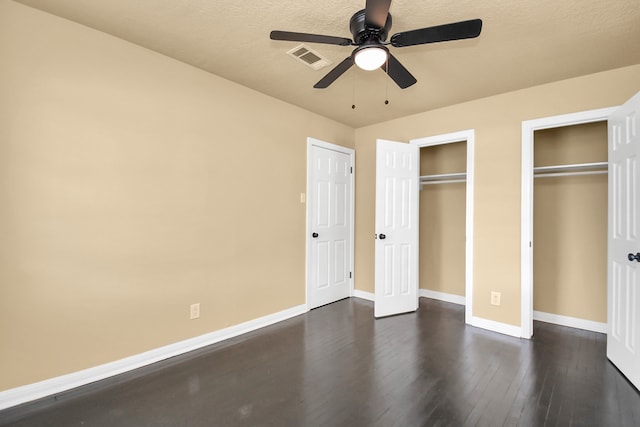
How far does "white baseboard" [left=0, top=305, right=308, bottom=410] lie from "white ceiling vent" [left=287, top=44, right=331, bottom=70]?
258 cm

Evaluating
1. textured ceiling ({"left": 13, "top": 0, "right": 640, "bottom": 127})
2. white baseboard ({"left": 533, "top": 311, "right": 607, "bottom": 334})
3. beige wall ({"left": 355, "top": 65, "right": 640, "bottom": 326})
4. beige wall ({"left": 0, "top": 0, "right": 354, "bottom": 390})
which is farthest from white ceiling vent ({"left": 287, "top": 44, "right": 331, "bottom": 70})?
white baseboard ({"left": 533, "top": 311, "right": 607, "bottom": 334})

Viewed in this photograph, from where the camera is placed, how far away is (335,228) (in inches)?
167

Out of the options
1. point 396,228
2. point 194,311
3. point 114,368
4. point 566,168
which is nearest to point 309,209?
point 396,228

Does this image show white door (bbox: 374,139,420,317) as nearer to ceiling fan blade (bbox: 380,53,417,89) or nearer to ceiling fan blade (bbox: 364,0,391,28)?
ceiling fan blade (bbox: 380,53,417,89)

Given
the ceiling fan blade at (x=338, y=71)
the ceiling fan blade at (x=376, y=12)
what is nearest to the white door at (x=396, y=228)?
the ceiling fan blade at (x=338, y=71)

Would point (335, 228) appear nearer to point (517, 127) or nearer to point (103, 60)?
point (517, 127)

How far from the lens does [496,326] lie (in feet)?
10.8

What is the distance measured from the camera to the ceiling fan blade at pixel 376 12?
1.48 m

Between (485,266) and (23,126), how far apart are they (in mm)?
4183

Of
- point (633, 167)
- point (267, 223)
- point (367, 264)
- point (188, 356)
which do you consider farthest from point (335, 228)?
point (633, 167)

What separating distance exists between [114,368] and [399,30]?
10.7ft

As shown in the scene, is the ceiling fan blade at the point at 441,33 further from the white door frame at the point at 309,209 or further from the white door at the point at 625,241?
the white door frame at the point at 309,209

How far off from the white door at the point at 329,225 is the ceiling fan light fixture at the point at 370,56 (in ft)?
6.78

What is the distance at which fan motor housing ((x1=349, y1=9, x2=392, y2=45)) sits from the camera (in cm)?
177
